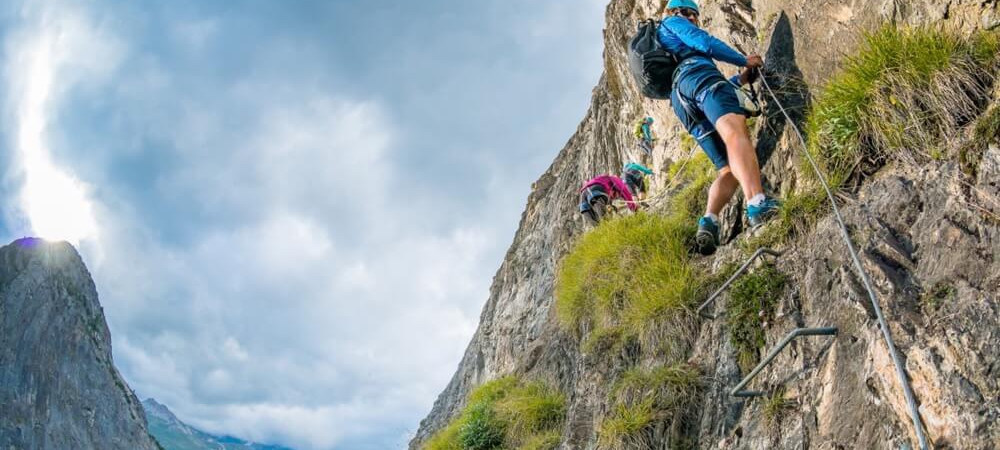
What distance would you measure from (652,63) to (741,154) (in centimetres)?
154

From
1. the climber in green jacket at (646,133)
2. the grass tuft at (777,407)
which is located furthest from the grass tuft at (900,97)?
the climber in green jacket at (646,133)

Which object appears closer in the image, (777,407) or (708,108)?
(777,407)

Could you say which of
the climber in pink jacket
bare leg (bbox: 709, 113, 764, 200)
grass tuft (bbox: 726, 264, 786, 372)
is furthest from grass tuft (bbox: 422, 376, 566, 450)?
bare leg (bbox: 709, 113, 764, 200)

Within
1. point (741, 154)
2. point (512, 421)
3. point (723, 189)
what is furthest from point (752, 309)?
point (512, 421)

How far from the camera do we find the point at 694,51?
246 inches

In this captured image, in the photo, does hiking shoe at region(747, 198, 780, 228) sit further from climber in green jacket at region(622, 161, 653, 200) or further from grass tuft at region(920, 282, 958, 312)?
climber in green jacket at region(622, 161, 653, 200)

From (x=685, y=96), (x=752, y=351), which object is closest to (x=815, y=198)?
(x=752, y=351)

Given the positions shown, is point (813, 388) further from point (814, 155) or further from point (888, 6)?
point (888, 6)

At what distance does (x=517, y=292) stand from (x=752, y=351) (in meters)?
13.0

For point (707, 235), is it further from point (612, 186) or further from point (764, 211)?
point (612, 186)

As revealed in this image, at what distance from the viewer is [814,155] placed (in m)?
4.84

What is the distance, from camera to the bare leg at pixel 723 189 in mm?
5840

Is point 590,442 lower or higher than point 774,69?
lower

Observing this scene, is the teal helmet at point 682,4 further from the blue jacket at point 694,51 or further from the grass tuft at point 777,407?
the grass tuft at point 777,407
